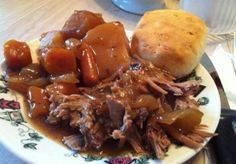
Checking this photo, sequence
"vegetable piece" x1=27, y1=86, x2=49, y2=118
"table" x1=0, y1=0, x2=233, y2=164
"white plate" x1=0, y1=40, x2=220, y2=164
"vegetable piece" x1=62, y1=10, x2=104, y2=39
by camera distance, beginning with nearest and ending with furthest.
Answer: "white plate" x1=0, y1=40, x2=220, y2=164
"vegetable piece" x1=27, y1=86, x2=49, y2=118
"vegetable piece" x1=62, y1=10, x2=104, y2=39
"table" x1=0, y1=0, x2=233, y2=164

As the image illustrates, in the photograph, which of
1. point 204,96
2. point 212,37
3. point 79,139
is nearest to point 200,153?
point 204,96

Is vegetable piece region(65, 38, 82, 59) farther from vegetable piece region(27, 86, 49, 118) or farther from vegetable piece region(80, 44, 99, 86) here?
vegetable piece region(27, 86, 49, 118)

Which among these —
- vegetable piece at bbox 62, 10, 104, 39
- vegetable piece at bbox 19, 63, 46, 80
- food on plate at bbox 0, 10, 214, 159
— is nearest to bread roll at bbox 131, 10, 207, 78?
food on plate at bbox 0, 10, 214, 159

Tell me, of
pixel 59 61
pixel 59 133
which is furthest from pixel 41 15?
pixel 59 133

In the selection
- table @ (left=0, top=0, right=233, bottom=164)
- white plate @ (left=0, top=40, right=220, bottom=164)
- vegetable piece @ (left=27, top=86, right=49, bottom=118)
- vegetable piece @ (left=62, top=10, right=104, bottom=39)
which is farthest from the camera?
table @ (left=0, top=0, right=233, bottom=164)

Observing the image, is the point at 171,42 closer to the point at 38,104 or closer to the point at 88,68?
the point at 88,68

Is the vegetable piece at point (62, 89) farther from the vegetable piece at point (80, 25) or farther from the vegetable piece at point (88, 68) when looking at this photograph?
the vegetable piece at point (80, 25)

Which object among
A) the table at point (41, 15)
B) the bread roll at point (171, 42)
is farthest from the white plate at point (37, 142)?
the table at point (41, 15)

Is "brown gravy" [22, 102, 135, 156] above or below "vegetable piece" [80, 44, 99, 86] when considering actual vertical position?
below
